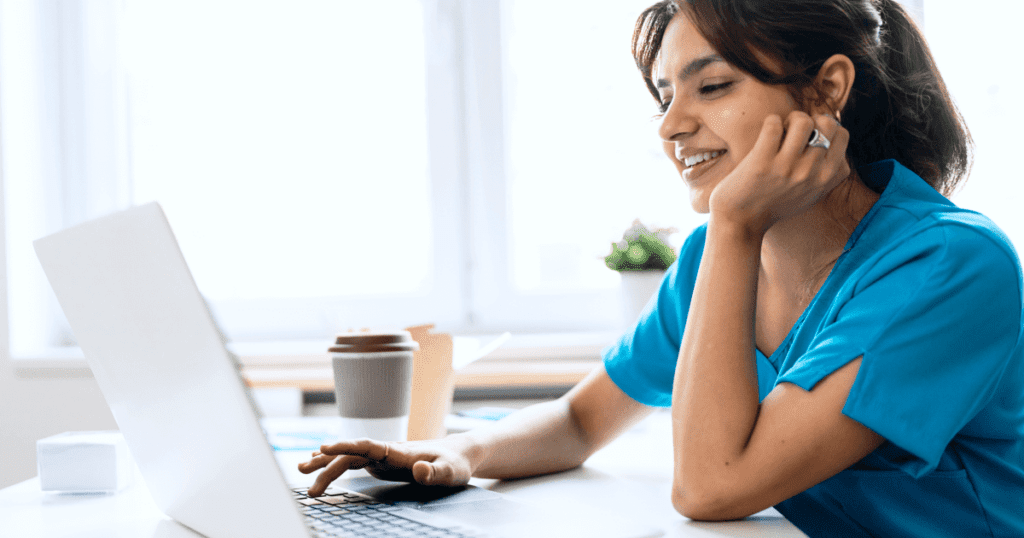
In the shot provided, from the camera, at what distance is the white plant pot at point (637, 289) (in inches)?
58.3

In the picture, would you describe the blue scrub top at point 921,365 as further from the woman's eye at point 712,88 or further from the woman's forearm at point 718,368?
the woman's eye at point 712,88

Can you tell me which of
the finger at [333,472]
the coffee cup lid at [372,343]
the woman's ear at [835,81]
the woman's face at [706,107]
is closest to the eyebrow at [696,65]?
the woman's face at [706,107]

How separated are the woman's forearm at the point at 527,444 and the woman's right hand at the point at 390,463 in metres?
0.05

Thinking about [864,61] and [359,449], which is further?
[864,61]

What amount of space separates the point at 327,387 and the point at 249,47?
3.63 ft

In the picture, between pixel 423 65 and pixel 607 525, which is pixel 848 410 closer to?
pixel 607 525

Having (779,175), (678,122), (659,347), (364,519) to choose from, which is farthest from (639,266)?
(364,519)

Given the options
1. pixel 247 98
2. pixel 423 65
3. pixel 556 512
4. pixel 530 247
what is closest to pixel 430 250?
pixel 530 247

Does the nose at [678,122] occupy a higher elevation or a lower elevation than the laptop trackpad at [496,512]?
higher

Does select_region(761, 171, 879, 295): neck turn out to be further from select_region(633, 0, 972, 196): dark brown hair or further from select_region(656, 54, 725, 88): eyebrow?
select_region(656, 54, 725, 88): eyebrow

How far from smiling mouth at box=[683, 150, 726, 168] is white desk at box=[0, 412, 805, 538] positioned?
38 cm

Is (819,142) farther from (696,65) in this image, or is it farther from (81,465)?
(81,465)

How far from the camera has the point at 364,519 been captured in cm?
66

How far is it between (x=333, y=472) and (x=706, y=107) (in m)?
0.57
